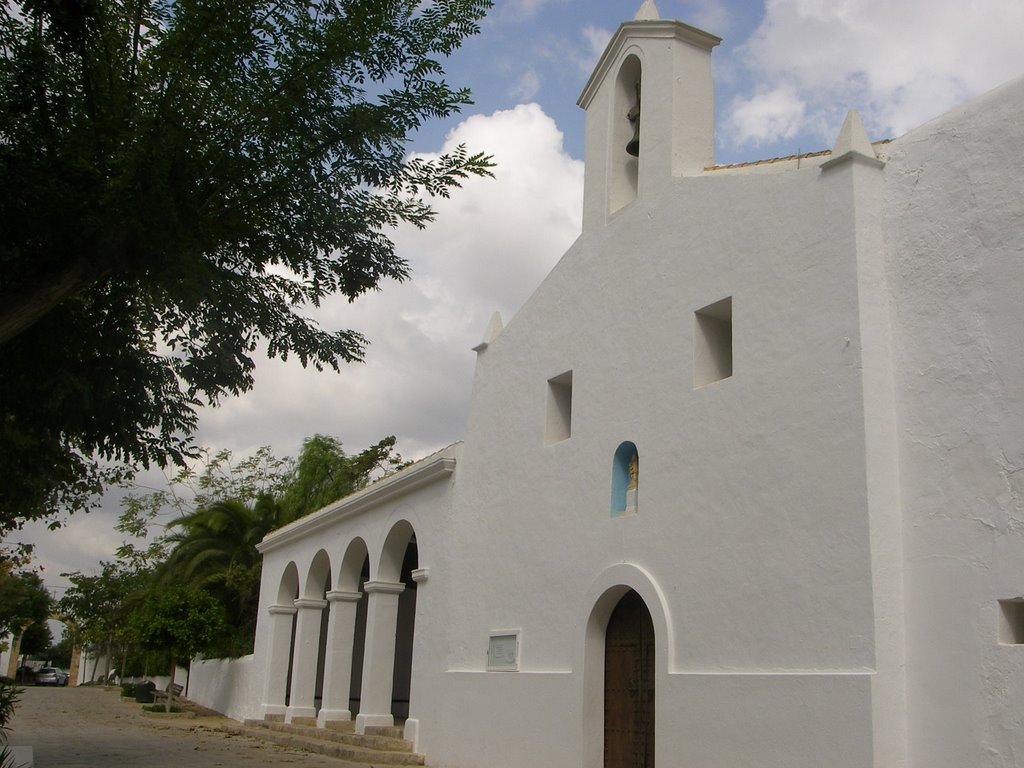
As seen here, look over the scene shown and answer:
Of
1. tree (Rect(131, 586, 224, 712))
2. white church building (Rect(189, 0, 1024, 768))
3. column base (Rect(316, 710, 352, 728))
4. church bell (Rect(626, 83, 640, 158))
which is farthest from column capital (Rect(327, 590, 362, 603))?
church bell (Rect(626, 83, 640, 158))

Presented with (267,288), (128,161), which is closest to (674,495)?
(267,288)

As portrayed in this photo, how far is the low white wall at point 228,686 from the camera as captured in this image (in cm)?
1917

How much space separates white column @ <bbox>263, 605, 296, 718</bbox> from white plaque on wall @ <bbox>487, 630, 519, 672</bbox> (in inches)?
347

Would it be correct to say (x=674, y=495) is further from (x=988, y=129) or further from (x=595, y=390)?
(x=988, y=129)

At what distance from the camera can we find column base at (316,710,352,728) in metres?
14.9

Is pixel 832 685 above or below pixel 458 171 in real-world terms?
below

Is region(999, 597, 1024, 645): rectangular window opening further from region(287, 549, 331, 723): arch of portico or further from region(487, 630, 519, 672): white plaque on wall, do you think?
region(287, 549, 331, 723): arch of portico

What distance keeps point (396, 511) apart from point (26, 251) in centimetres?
740

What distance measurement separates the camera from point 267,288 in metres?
8.84

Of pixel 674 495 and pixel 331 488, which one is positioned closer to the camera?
pixel 674 495

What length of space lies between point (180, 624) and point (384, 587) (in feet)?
30.7

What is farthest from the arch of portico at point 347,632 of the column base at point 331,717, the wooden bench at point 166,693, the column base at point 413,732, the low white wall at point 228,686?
the wooden bench at point 166,693

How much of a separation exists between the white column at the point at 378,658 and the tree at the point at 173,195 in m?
5.57

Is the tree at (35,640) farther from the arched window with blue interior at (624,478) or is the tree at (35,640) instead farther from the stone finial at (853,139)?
the stone finial at (853,139)
